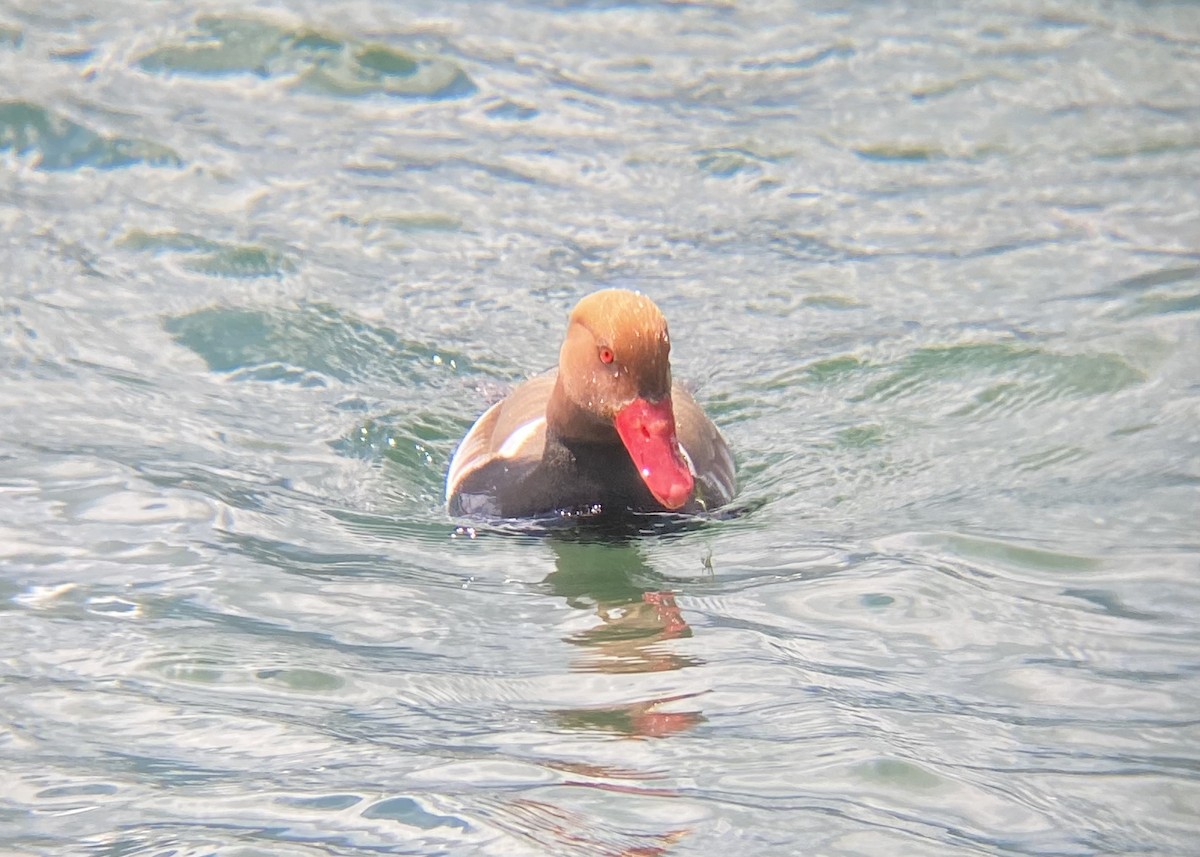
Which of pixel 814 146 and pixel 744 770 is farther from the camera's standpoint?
pixel 814 146

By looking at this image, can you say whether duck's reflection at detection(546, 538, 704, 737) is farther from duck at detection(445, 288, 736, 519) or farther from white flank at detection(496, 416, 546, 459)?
white flank at detection(496, 416, 546, 459)

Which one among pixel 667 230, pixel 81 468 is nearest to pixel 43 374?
pixel 81 468

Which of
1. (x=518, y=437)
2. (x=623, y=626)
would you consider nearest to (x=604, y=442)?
(x=518, y=437)

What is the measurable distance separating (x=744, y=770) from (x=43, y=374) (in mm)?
4837

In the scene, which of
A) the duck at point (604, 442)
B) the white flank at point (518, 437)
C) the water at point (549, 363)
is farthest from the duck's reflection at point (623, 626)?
the white flank at point (518, 437)

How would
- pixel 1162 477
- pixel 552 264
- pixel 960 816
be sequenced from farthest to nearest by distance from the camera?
pixel 552 264 → pixel 1162 477 → pixel 960 816

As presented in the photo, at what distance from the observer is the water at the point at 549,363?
418cm

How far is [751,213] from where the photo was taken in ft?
33.7

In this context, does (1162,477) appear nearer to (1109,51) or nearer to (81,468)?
(81,468)

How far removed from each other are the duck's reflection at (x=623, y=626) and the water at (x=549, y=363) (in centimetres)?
2

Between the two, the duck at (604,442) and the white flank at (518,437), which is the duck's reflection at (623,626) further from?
the white flank at (518,437)

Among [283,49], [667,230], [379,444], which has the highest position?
[283,49]

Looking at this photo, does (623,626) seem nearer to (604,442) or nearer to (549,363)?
(604,442)

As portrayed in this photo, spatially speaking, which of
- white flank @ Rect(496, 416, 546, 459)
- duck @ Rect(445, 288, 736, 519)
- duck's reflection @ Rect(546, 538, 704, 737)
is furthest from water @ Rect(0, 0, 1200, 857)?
white flank @ Rect(496, 416, 546, 459)
